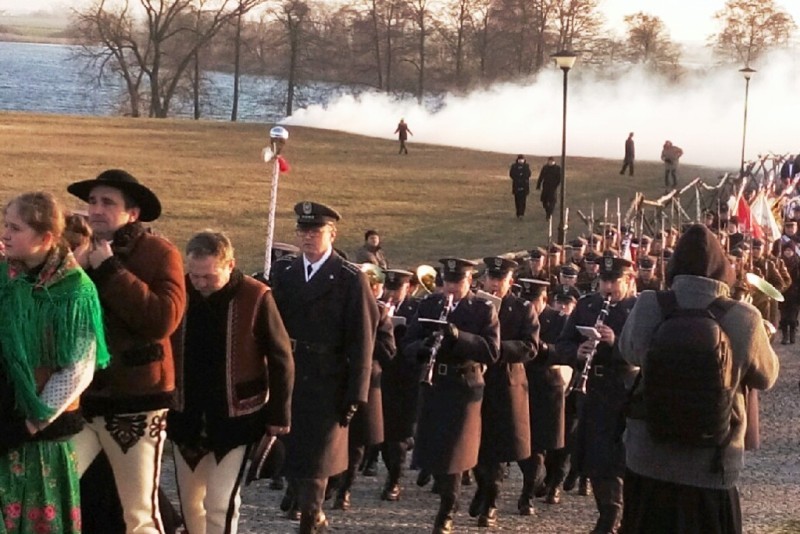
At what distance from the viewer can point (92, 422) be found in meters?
5.45

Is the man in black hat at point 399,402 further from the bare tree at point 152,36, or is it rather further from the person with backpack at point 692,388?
the bare tree at point 152,36

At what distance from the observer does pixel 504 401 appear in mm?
8578


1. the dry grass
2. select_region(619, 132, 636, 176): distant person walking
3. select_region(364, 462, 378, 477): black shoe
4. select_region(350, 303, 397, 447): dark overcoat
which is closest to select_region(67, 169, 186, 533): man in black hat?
select_region(350, 303, 397, 447): dark overcoat

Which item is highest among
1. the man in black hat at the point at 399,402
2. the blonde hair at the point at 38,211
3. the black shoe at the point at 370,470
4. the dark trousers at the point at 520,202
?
the blonde hair at the point at 38,211

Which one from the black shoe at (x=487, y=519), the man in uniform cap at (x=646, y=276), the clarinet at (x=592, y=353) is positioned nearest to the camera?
the clarinet at (x=592, y=353)

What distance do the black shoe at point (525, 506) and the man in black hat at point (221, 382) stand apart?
3.06 meters

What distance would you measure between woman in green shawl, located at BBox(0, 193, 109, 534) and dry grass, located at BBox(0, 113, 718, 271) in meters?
16.4

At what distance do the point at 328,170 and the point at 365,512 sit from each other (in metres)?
30.1

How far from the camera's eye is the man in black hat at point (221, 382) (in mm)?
5977

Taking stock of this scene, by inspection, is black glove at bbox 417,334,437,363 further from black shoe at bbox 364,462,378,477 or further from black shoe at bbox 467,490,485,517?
black shoe at bbox 364,462,378,477

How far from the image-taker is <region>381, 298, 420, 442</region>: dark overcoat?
9484mm

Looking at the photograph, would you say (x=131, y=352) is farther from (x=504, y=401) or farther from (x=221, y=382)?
(x=504, y=401)

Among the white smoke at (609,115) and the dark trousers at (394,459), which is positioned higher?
the white smoke at (609,115)

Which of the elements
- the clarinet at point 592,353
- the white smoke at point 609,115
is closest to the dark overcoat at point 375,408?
the clarinet at point 592,353
